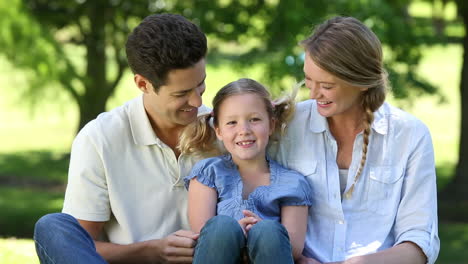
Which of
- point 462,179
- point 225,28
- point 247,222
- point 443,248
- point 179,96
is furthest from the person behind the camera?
point 462,179

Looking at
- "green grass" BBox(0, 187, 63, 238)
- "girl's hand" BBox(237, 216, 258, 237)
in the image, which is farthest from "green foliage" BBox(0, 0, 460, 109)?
"girl's hand" BBox(237, 216, 258, 237)

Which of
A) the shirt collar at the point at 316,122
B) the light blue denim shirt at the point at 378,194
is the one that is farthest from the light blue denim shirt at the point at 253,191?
the shirt collar at the point at 316,122

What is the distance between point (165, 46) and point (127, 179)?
0.57 meters

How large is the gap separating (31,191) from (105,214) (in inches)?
315

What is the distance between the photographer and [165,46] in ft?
9.95

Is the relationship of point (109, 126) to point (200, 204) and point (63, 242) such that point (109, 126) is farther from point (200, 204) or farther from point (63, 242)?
point (63, 242)

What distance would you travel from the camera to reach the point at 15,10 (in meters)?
8.03

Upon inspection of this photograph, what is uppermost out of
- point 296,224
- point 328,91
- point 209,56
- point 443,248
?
point 328,91

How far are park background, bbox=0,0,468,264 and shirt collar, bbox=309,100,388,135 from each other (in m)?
2.60

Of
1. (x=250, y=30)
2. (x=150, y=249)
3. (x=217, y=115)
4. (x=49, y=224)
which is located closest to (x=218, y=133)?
(x=217, y=115)

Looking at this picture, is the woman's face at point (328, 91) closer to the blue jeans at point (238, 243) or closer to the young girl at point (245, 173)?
the young girl at point (245, 173)

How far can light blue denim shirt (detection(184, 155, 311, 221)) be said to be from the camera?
3.04m

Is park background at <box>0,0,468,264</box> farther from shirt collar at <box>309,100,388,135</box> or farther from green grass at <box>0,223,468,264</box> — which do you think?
shirt collar at <box>309,100,388,135</box>

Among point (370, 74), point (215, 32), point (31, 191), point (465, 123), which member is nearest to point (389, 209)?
point (370, 74)
